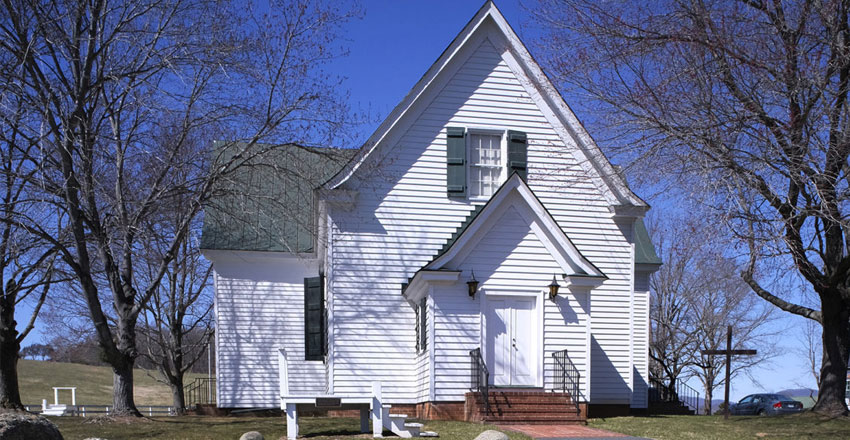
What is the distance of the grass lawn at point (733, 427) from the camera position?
13141mm

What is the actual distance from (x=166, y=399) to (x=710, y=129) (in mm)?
55886

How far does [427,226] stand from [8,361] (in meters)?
10.3

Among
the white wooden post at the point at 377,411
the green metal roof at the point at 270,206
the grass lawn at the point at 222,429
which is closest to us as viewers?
the white wooden post at the point at 377,411

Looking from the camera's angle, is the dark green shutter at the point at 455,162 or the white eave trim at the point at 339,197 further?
the dark green shutter at the point at 455,162

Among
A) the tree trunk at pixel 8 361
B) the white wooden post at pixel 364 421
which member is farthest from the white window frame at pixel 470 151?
the tree trunk at pixel 8 361

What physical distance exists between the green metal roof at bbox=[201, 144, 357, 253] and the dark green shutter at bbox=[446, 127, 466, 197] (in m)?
2.41

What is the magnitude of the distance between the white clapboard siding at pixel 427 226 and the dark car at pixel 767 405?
13.6m

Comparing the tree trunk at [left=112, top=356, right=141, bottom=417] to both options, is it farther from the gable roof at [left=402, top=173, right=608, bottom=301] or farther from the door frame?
the door frame

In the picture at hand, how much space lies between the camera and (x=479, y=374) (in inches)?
625

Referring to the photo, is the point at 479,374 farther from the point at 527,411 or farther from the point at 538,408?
the point at 538,408

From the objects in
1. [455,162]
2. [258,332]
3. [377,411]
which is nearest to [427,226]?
[455,162]

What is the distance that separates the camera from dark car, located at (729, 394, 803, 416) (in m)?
29.1

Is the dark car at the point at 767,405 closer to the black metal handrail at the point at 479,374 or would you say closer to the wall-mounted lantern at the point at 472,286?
the black metal handrail at the point at 479,374

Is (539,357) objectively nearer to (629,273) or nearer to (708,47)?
(629,273)
